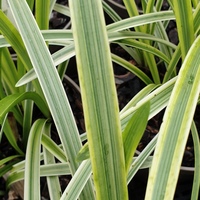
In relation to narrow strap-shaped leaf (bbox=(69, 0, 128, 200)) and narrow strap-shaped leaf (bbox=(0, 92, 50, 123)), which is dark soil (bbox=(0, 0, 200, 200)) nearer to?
narrow strap-shaped leaf (bbox=(0, 92, 50, 123))

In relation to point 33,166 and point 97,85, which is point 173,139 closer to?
point 97,85

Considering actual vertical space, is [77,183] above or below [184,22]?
below

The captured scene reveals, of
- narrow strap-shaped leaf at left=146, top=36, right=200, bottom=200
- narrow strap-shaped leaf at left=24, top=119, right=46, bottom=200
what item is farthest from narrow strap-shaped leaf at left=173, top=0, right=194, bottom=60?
narrow strap-shaped leaf at left=24, top=119, right=46, bottom=200

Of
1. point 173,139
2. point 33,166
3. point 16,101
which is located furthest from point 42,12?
point 173,139

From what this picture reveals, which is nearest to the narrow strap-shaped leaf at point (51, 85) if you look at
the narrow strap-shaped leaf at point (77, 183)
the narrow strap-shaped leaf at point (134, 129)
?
the narrow strap-shaped leaf at point (77, 183)

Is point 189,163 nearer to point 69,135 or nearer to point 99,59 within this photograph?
point 69,135

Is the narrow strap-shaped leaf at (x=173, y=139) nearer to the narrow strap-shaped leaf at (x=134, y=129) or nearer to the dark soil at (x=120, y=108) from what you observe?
the narrow strap-shaped leaf at (x=134, y=129)
